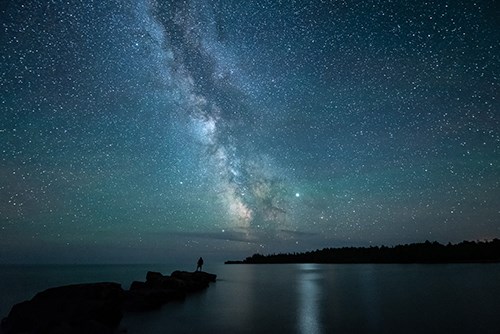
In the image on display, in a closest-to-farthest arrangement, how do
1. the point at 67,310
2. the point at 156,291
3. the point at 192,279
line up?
the point at 67,310
the point at 156,291
the point at 192,279

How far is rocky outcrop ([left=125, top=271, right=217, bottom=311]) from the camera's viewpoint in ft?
87.5

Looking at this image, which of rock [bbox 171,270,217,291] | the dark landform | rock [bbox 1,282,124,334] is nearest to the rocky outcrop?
rock [bbox 171,270,217,291]

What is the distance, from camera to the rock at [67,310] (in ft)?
58.7

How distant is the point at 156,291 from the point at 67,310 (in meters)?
11.3

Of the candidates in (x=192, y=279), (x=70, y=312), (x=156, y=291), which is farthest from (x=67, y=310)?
(x=192, y=279)

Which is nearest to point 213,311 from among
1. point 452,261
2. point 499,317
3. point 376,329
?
point 376,329

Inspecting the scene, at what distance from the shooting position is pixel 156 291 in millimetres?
29500

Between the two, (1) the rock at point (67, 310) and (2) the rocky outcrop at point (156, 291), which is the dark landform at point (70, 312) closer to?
(1) the rock at point (67, 310)

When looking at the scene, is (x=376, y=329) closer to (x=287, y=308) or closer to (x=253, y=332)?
(x=253, y=332)

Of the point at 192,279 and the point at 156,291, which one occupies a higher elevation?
the point at 192,279

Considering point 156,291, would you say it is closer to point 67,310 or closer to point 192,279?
point 67,310

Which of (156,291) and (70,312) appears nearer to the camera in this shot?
(70,312)

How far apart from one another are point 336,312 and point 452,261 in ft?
470

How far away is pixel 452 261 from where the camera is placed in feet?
462
